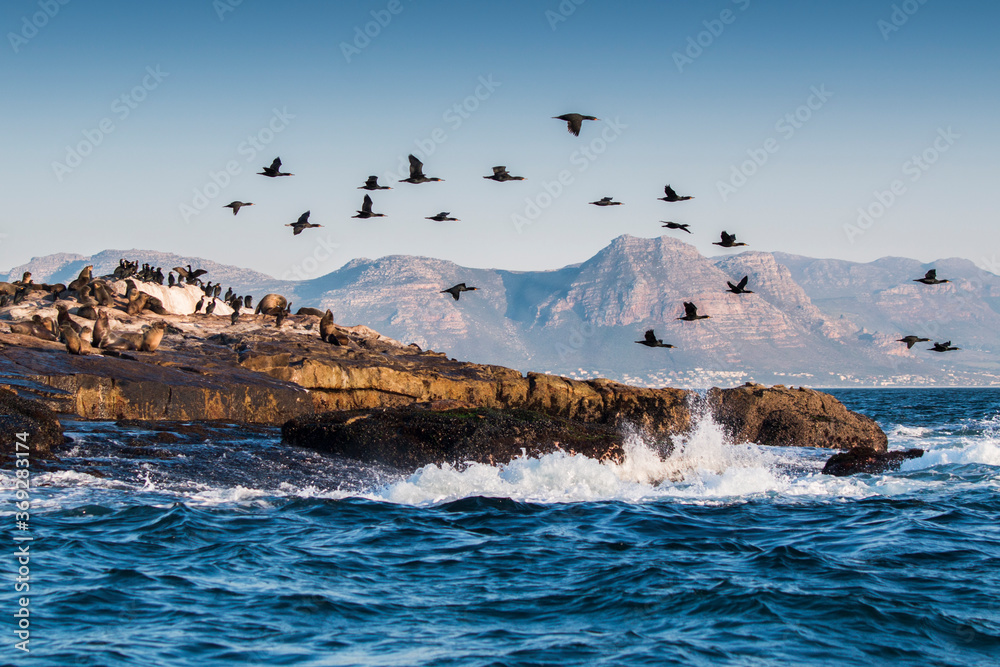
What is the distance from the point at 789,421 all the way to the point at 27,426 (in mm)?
23491

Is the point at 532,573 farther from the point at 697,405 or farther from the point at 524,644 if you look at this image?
the point at 697,405

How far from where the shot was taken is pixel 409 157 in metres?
19.9

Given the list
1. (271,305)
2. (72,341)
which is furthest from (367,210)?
(271,305)

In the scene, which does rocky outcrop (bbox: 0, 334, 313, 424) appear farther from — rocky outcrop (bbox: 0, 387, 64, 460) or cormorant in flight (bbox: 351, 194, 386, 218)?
cormorant in flight (bbox: 351, 194, 386, 218)

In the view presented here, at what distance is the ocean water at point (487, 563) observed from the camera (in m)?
9.31

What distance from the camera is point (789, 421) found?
30.7 meters

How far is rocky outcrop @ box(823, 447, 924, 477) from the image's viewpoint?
21.9 metres

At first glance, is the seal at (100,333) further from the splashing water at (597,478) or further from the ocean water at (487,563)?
the splashing water at (597,478)

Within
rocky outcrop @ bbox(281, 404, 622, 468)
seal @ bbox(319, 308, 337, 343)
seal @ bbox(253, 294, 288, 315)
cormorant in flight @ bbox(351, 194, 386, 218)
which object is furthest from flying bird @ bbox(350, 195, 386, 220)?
seal @ bbox(253, 294, 288, 315)

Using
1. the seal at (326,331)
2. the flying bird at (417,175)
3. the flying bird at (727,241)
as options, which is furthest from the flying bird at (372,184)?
the seal at (326,331)

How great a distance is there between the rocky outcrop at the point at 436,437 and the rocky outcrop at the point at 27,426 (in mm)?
5105

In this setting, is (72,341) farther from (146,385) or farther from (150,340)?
(150,340)


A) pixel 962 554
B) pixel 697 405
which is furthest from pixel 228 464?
pixel 697 405

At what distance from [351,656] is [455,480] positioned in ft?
31.7
